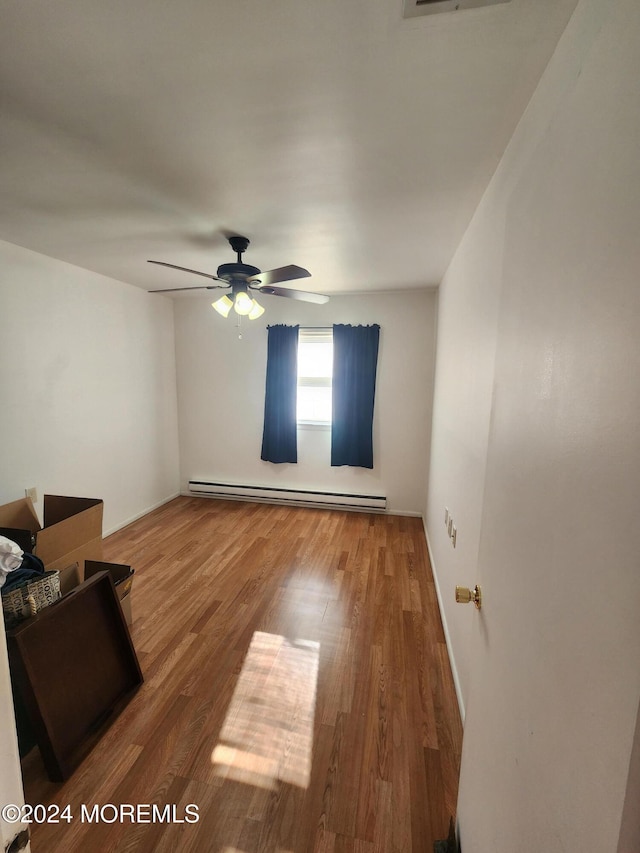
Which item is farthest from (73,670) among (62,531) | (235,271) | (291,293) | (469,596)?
(291,293)

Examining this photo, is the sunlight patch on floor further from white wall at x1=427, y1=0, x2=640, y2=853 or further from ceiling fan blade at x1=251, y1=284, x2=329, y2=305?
ceiling fan blade at x1=251, y1=284, x2=329, y2=305

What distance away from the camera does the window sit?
380cm

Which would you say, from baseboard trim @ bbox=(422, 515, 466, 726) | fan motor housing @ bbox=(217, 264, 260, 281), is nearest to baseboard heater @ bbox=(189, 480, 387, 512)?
baseboard trim @ bbox=(422, 515, 466, 726)

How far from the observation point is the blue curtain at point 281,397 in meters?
3.73

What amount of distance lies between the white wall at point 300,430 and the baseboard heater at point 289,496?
0.09 m

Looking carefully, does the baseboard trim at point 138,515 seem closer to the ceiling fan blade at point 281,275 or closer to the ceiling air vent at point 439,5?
the ceiling fan blade at point 281,275

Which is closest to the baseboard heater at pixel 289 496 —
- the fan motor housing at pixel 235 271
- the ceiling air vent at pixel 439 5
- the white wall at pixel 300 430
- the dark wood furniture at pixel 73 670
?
the white wall at pixel 300 430

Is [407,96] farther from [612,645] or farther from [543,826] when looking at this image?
[543,826]

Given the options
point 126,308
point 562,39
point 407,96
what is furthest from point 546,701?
point 126,308

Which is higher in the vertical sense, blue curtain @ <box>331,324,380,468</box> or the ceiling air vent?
the ceiling air vent

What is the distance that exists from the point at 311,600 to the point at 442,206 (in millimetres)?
2485

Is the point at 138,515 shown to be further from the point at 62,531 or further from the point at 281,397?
the point at 281,397

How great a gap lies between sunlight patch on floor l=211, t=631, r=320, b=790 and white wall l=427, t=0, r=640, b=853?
2.22 ft

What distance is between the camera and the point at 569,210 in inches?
22.6
